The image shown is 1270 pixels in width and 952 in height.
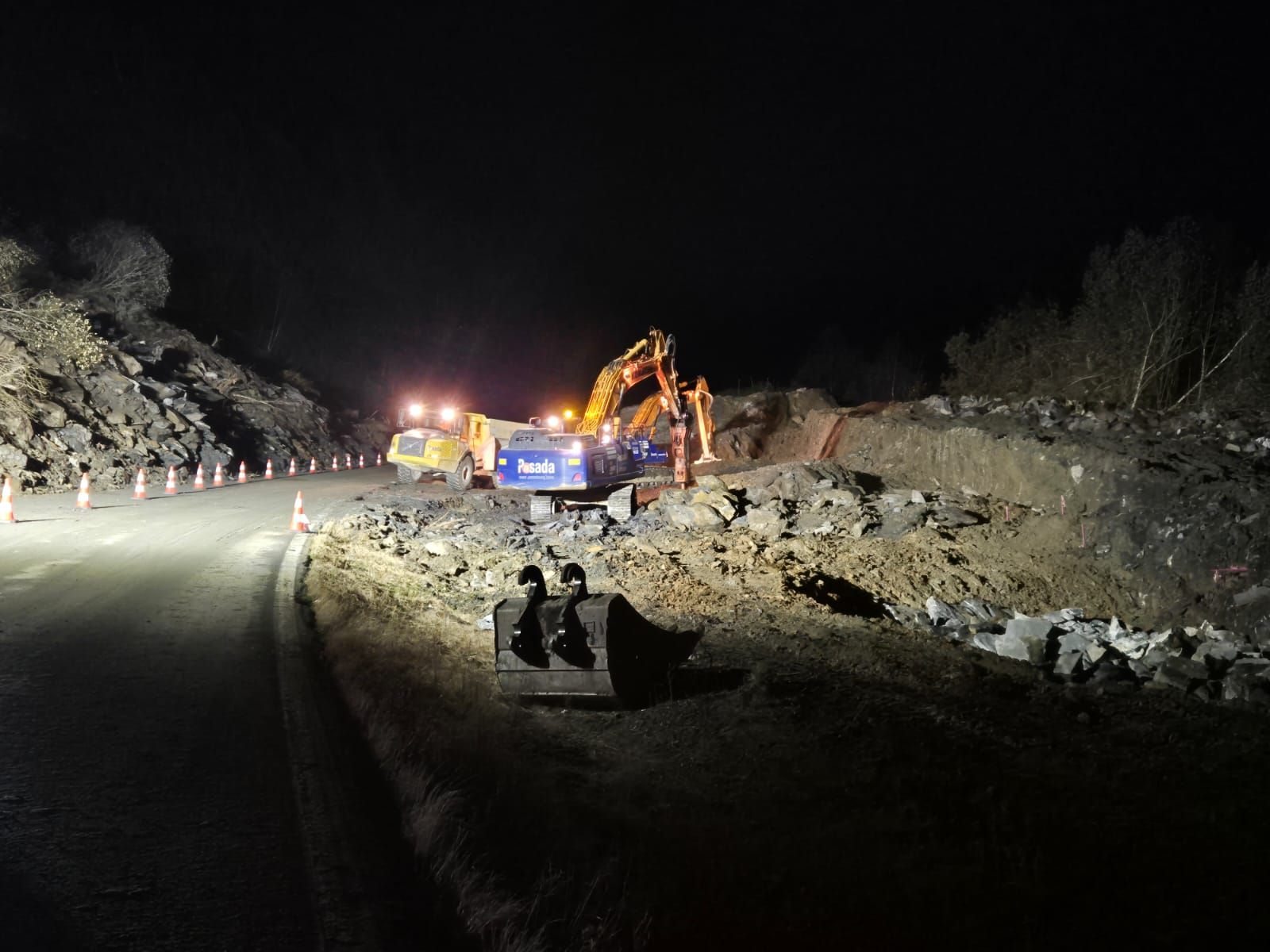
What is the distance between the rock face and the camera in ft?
70.1

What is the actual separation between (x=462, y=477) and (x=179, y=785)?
18432 mm

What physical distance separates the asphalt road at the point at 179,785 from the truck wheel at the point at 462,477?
12.8 meters

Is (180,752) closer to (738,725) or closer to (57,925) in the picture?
(57,925)

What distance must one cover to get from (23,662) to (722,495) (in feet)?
38.7

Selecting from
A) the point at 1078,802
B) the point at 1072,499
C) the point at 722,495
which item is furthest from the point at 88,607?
the point at 1072,499

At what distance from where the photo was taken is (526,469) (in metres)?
18.2

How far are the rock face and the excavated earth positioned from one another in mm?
10526

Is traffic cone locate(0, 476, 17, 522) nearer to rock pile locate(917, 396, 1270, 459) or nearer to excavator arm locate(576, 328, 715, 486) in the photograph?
excavator arm locate(576, 328, 715, 486)

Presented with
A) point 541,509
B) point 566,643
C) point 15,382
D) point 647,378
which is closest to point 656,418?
point 647,378

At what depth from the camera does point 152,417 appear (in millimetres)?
25594

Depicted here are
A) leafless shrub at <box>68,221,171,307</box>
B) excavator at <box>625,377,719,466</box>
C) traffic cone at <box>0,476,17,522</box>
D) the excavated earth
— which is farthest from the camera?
leafless shrub at <box>68,221,171,307</box>

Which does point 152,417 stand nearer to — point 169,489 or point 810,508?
point 169,489

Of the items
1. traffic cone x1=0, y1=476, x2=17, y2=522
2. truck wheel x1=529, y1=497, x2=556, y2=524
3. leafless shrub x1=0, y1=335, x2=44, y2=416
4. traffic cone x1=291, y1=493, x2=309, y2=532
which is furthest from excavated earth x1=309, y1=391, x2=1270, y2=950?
leafless shrub x1=0, y1=335, x2=44, y2=416

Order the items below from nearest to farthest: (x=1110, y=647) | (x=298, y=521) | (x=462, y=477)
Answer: (x=1110, y=647)
(x=298, y=521)
(x=462, y=477)
